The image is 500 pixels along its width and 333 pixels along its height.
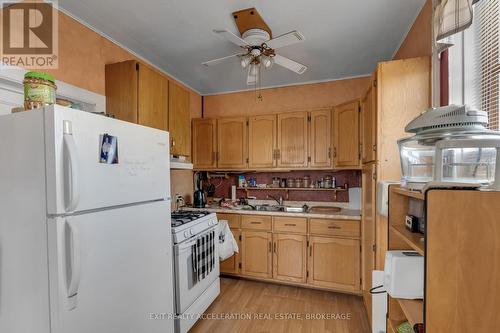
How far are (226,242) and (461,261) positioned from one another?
2.31 m

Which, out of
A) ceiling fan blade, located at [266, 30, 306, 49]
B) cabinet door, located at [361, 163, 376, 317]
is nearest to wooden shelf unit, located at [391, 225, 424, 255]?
cabinet door, located at [361, 163, 376, 317]

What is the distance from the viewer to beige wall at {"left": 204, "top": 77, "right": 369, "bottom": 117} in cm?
310

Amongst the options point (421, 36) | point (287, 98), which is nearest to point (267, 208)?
point (287, 98)

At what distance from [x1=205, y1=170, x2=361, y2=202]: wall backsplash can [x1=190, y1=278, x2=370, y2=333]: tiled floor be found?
114 centimetres

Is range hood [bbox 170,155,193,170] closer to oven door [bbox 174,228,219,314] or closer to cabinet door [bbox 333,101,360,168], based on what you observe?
oven door [bbox 174,228,219,314]

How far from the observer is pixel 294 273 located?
2.76m

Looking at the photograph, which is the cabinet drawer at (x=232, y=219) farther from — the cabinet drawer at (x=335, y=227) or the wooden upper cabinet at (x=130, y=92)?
the wooden upper cabinet at (x=130, y=92)

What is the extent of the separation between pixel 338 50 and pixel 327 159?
1.20m

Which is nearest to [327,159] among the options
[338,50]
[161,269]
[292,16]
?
[338,50]

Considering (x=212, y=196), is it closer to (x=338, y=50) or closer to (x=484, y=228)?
(x=338, y=50)

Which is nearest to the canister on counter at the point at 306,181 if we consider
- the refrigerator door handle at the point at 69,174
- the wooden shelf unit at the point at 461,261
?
the wooden shelf unit at the point at 461,261

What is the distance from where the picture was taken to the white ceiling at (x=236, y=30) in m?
1.70

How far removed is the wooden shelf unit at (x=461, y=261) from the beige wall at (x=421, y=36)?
133 cm

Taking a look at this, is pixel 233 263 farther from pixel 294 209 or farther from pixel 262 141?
pixel 262 141
